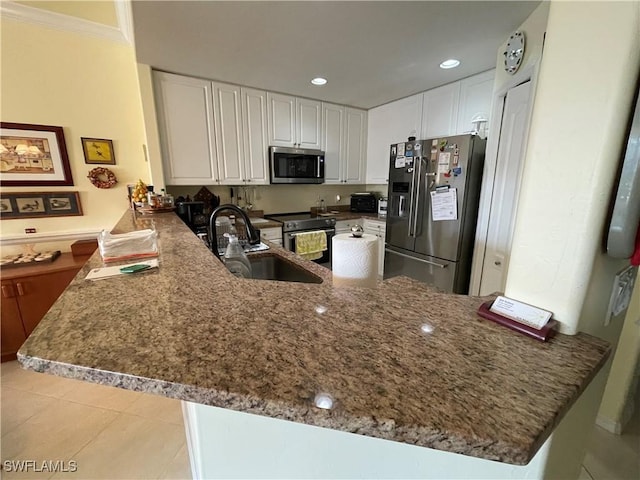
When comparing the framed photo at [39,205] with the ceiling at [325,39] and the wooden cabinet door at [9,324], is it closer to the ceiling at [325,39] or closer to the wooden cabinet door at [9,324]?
the wooden cabinet door at [9,324]

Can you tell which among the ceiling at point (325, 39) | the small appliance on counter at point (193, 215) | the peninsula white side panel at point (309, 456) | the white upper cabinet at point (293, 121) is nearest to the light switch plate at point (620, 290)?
the peninsula white side panel at point (309, 456)

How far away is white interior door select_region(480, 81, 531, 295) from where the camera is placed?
1.71 meters

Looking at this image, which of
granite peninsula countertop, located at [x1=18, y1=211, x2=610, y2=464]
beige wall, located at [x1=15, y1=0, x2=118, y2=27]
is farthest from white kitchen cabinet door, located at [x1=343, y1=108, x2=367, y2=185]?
granite peninsula countertop, located at [x1=18, y1=211, x2=610, y2=464]

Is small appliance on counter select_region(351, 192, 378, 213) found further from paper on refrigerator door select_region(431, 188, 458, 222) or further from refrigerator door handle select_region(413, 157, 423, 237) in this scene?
paper on refrigerator door select_region(431, 188, 458, 222)

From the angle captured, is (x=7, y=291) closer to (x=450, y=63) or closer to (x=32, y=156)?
(x=32, y=156)

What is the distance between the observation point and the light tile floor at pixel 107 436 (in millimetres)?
1309

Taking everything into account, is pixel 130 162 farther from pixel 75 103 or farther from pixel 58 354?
pixel 58 354

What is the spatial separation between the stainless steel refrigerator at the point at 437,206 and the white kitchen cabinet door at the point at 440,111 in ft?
1.51

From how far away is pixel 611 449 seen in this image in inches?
54.9

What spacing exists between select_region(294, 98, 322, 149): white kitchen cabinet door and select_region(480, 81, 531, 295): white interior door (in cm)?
206

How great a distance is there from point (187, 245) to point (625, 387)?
2.39 meters

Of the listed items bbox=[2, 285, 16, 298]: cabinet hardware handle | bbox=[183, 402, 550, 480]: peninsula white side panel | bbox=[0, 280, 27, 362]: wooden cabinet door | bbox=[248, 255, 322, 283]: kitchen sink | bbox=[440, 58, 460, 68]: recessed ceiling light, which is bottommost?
bbox=[0, 280, 27, 362]: wooden cabinet door

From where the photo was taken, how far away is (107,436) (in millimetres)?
1491

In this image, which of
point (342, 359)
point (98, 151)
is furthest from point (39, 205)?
point (342, 359)
